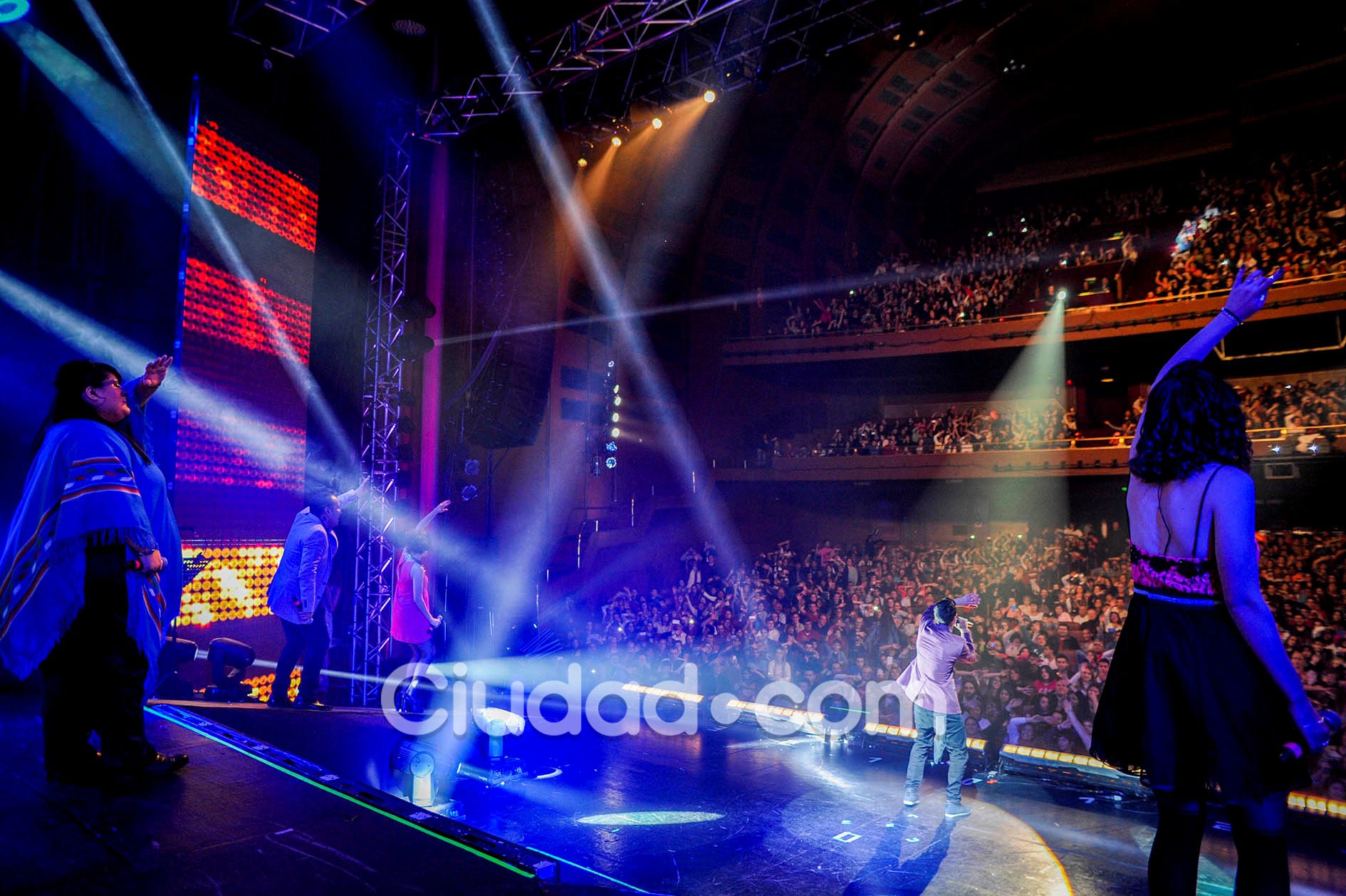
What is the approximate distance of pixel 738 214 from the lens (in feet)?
55.0

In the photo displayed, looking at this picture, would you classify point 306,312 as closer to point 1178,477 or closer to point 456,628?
point 456,628

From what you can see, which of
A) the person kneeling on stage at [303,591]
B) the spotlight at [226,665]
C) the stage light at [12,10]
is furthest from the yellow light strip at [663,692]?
the stage light at [12,10]

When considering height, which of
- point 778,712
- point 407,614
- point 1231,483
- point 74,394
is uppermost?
point 74,394

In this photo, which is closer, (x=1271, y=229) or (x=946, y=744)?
(x=946, y=744)

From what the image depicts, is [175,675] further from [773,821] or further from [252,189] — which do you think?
[773,821]

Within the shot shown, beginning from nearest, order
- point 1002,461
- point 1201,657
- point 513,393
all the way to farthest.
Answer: point 1201,657 < point 513,393 < point 1002,461

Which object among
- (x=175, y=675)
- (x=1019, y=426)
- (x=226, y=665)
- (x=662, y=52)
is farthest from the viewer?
(x=1019, y=426)

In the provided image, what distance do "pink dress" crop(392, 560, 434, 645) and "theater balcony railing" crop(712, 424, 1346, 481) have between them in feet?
35.3

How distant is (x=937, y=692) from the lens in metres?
5.38

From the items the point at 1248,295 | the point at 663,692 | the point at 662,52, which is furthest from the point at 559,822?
the point at 662,52

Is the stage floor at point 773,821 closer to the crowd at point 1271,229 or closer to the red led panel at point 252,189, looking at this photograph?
the red led panel at point 252,189

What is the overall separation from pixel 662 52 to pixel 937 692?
8.06 m

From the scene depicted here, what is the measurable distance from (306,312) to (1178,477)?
8.57m

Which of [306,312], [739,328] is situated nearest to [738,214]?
[739,328]
